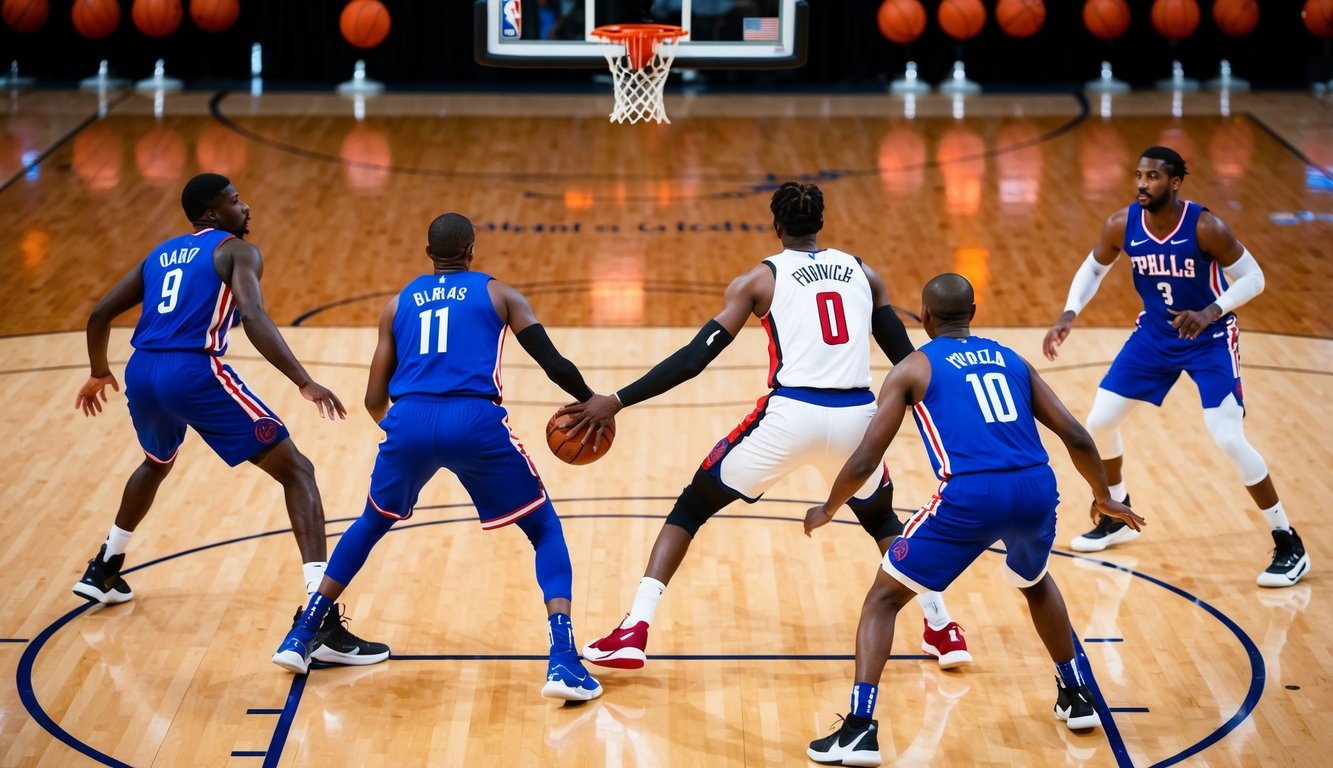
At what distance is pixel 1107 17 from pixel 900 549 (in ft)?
46.0

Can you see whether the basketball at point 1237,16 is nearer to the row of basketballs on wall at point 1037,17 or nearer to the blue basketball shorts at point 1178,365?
the row of basketballs on wall at point 1037,17

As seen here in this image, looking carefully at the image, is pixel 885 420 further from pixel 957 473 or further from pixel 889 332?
pixel 889 332

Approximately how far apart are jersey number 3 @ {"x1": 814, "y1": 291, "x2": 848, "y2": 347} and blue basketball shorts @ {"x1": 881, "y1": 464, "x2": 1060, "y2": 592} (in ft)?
2.42

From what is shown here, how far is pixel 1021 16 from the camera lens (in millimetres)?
17844

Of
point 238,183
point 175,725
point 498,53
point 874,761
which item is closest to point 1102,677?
point 874,761

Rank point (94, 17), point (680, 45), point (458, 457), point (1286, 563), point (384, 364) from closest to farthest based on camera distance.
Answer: point (458, 457) < point (384, 364) < point (1286, 563) < point (680, 45) < point (94, 17)

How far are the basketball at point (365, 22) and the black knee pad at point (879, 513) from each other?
13.0 meters

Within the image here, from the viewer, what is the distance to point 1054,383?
9531mm

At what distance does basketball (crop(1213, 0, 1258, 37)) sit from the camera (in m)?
17.8

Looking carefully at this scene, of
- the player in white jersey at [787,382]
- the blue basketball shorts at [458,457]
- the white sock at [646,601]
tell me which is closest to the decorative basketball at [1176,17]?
the player in white jersey at [787,382]

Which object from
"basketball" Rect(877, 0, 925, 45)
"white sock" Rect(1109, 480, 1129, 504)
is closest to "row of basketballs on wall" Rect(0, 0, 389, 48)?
"basketball" Rect(877, 0, 925, 45)

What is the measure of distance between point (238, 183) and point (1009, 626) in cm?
A: 938

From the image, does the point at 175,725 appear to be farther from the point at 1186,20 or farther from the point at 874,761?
the point at 1186,20

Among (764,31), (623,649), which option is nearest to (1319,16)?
(764,31)
